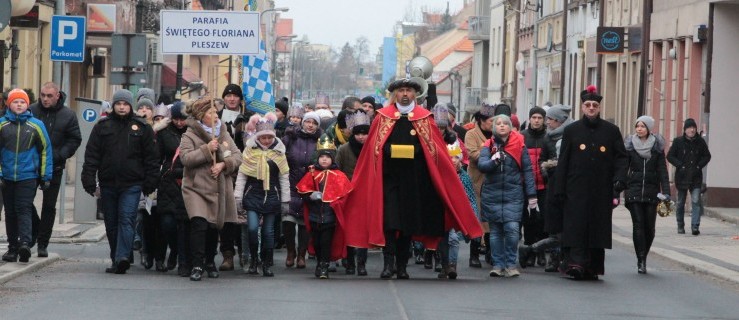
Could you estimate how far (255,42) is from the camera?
71.4 ft

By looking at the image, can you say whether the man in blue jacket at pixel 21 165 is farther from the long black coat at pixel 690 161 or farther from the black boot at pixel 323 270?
the long black coat at pixel 690 161

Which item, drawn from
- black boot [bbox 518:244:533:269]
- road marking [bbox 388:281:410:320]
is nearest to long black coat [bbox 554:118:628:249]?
black boot [bbox 518:244:533:269]

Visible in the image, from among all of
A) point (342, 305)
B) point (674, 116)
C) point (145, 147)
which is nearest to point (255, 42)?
point (145, 147)

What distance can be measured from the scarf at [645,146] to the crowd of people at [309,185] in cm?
62

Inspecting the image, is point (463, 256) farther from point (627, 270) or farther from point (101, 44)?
point (101, 44)

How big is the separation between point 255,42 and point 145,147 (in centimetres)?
602

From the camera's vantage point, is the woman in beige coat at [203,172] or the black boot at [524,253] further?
the black boot at [524,253]

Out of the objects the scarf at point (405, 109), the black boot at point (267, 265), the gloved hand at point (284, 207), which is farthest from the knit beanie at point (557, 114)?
the black boot at point (267, 265)

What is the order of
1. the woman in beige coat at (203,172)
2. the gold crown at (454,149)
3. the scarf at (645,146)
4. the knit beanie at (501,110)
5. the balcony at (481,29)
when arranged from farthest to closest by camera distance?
1. the balcony at (481,29)
2. the knit beanie at (501,110)
3. the scarf at (645,146)
4. the gold crown at (454,149)
5. the woman in beige coat at (203,172)

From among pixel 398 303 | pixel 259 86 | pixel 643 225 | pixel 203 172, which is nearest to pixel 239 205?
pixel 203 172

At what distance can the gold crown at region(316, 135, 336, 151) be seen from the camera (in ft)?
55.8

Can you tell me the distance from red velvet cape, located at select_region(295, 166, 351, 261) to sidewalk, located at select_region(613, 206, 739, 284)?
4.12m

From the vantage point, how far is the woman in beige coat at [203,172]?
610 inches

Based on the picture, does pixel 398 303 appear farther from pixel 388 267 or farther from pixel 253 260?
pixel 253 260
